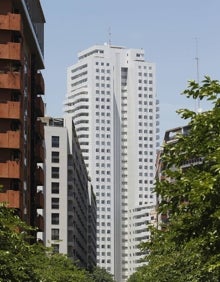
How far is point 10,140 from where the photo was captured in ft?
254

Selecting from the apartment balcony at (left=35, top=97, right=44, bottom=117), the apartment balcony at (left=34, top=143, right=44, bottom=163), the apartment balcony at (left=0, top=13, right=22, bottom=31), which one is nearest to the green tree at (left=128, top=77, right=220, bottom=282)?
the apartment balcony at (left=0, top=13, right=22, bottom=31)

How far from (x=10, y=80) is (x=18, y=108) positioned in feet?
9.04

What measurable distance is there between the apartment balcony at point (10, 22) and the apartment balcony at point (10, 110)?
721 cm

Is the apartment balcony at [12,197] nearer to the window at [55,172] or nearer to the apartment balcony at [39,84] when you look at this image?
the apartment balcony at [39,84]

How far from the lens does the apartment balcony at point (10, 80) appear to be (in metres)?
77.8

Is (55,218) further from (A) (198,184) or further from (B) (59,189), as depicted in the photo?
(A) (198,184)

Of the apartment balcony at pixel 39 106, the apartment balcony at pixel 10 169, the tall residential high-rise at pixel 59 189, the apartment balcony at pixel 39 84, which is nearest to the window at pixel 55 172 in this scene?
the tall residential high-rise at pixel 59 189

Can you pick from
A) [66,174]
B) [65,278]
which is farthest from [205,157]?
[66,174]

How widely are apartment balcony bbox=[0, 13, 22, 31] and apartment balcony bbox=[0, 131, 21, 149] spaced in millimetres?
10053

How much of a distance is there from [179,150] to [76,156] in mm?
165297

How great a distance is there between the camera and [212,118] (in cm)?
2402

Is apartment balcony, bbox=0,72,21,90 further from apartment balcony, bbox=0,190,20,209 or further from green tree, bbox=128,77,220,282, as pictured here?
green tree, bbox=128,77,220,282

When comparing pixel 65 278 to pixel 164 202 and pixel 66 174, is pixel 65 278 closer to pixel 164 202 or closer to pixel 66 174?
pixel 164 202

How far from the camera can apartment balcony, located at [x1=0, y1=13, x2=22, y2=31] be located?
78.5 meters
